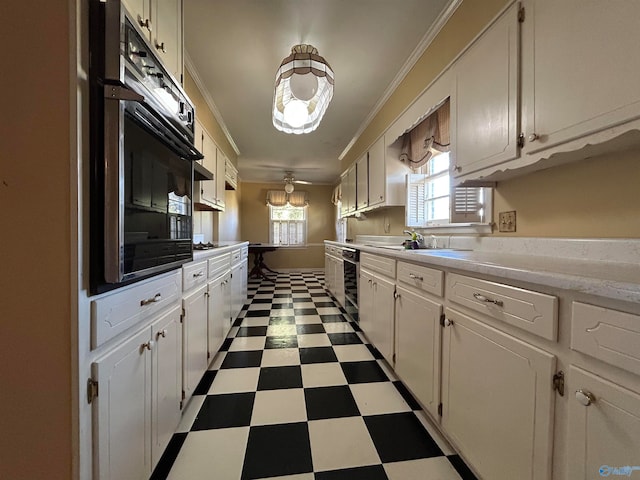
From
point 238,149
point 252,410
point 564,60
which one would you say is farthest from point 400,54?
point 238,149

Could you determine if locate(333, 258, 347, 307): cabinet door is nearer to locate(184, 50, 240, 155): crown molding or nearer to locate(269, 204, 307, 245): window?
locate(184, 50, 240, 155): crown molding

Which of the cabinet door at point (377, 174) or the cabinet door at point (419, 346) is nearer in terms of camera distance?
the cabinet door at point (419, 346)

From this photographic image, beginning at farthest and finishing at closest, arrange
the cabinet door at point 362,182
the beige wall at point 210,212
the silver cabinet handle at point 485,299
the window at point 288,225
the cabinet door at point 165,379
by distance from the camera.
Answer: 1. the window at point 288,225
2. the cabinet door at point 362,182
3. the beige wall at point 210,212
4. the cabinet door at point 165,379
5. the silver cabinet handle at point 485,299

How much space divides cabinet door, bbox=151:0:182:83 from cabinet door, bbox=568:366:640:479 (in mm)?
1949

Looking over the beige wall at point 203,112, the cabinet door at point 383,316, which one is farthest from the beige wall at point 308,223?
the cabinet door at point 383,316

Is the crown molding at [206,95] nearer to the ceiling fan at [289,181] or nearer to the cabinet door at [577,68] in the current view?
the ceiling fan at [289,181]

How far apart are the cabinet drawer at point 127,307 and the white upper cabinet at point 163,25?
1.00 meters

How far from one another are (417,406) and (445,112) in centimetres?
207

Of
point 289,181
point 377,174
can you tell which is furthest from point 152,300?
point 289,181

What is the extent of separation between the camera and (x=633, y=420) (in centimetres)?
53

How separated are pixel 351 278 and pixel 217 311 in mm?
1429

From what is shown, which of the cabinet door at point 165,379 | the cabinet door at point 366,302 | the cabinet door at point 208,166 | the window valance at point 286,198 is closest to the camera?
the cabinet door at point 165,379

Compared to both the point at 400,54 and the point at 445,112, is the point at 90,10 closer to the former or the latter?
the point at 445,112

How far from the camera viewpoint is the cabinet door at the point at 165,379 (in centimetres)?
100
